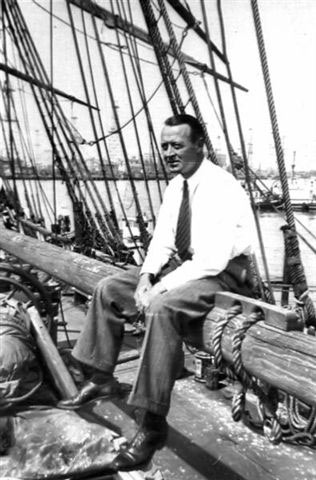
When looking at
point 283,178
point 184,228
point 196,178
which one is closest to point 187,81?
point 283,178

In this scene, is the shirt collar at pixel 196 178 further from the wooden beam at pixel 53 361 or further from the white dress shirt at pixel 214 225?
the wooden beam at pixel 53 361

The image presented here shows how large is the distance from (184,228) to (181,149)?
0.45 m

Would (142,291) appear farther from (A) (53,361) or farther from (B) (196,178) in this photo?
(A) (53,361)

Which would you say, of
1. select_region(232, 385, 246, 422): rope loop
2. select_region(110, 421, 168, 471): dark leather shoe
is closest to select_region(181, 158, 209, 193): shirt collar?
select_region(232, 385, 246, 422): rope loop

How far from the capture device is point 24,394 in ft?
11.0

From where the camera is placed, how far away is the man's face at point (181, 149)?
293 centimetres

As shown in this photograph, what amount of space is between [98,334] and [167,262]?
24.5 inches

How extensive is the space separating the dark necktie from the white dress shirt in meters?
0.05

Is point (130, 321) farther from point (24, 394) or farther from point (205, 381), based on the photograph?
point (205, 381)

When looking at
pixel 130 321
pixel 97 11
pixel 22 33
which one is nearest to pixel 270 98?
pixel 130 321

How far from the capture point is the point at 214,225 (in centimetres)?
268

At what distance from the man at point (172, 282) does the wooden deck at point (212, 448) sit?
0.40m

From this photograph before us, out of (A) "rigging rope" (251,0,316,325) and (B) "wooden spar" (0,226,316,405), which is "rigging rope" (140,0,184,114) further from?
(B) "wooden spar" (0,226,316,405)

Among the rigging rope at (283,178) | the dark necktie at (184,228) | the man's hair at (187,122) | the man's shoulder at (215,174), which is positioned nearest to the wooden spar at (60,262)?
the dark necktie at (184,228)
